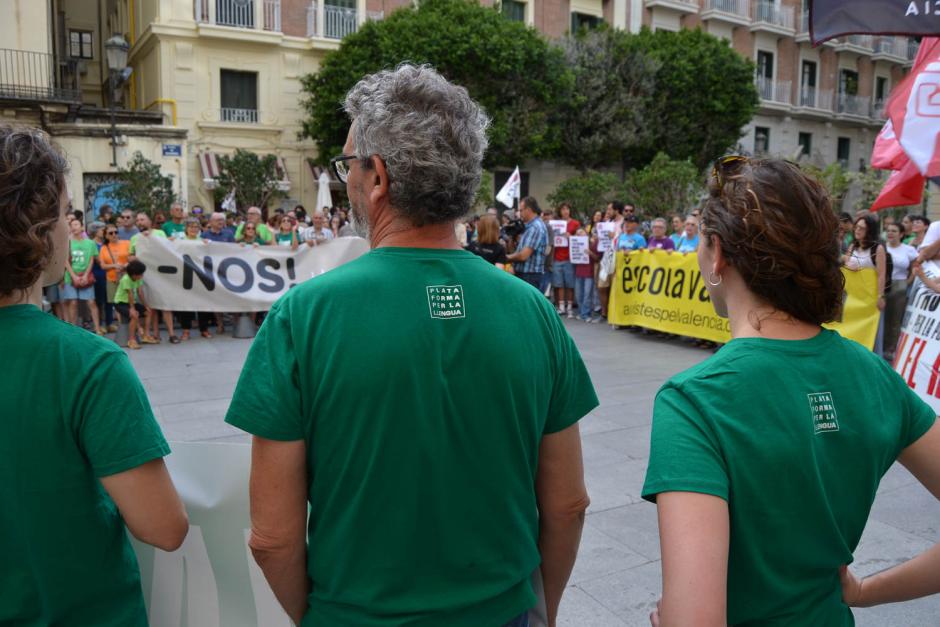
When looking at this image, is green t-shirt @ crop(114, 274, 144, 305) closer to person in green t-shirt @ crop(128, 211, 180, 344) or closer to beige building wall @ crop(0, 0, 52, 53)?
person in green t-shirt @ crop(128, 211, 180, 344)

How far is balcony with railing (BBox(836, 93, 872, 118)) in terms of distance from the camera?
127 feet

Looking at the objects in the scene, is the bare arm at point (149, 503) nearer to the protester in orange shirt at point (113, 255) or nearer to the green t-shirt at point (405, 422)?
the green t-shirt at point (405, 422)

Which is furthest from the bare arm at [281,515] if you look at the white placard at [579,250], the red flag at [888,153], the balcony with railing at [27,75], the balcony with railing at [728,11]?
the balcony with railing at [728,11]

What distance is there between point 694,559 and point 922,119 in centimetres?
336

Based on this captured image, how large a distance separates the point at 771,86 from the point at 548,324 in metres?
38.6

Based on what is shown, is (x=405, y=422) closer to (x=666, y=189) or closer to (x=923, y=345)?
(x=923, y=345)

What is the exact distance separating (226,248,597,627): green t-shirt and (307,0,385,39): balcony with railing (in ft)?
87.6

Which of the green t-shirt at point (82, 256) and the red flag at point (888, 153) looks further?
the green t-shirt at point (82, 256)

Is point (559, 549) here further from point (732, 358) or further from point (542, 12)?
point (542, 12)

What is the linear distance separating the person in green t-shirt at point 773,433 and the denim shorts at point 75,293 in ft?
34.2

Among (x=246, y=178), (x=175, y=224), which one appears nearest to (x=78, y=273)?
(x=175, y=224)

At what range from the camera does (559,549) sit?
186 cm

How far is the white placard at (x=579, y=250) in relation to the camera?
13.2m

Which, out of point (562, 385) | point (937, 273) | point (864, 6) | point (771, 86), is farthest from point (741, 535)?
point (771, 86)
